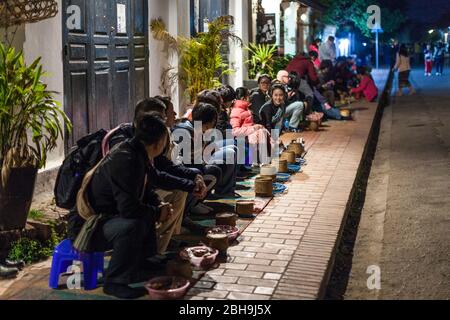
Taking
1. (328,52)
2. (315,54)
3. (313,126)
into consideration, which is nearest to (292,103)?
(313,126)

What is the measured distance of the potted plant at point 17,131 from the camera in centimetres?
588

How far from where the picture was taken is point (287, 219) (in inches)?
282

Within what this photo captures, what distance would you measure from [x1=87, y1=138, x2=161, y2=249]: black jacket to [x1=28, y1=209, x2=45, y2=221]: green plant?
5.89 feet

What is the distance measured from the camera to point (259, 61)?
16562 mm

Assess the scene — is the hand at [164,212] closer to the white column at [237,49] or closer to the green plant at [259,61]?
the white column at [237,49]

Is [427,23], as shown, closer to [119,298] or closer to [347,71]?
[347,71]

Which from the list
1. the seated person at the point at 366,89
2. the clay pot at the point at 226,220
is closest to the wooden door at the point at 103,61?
the clay pot at the point at 226,220

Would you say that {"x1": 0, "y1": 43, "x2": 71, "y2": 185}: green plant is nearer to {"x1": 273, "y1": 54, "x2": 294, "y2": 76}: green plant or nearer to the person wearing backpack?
the person wearing backpack

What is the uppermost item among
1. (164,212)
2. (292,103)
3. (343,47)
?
(343,47)

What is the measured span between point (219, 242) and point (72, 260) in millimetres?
1375

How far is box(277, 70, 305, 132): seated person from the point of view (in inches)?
535

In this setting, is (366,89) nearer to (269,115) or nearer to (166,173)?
(269,115)

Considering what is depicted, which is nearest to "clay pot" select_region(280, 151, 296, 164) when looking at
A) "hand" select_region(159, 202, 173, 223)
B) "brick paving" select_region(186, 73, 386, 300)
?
"brick paving" select_region(186, 73, 386, 300)
